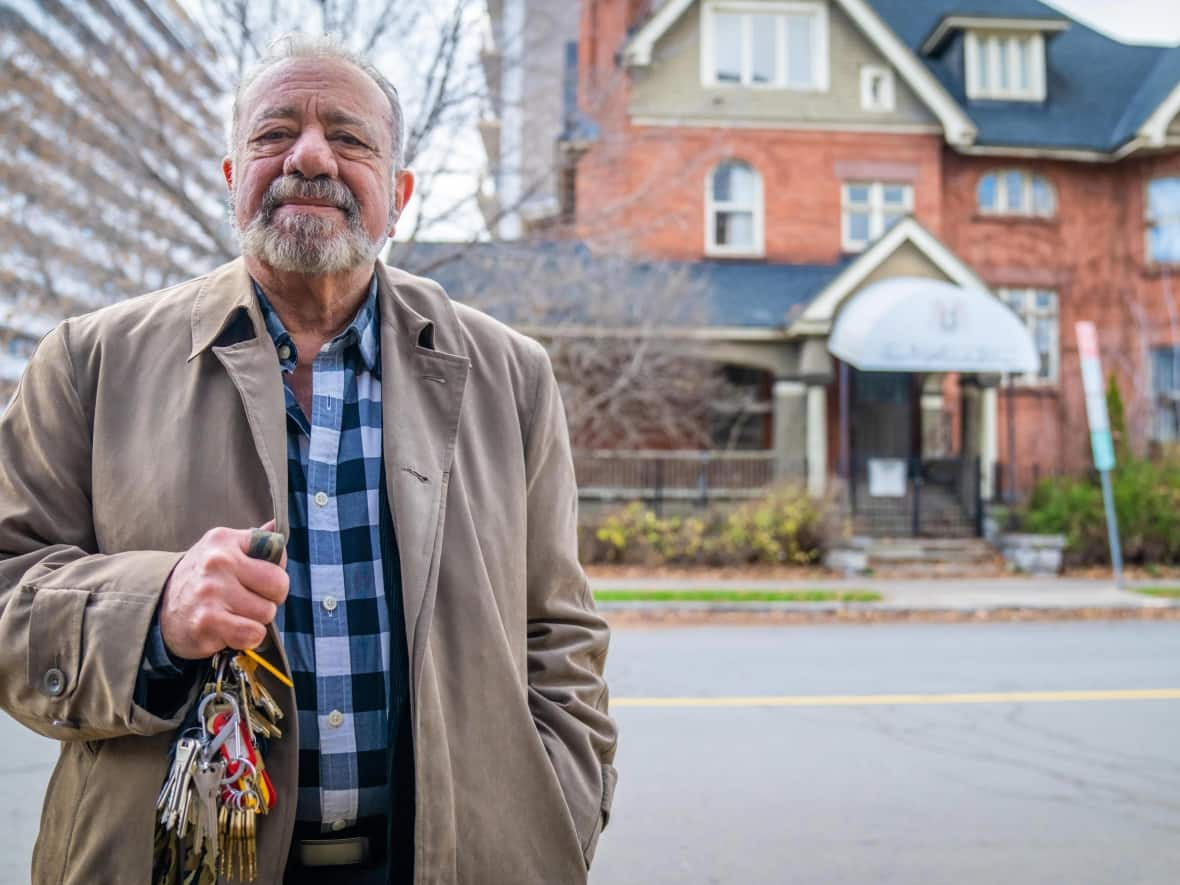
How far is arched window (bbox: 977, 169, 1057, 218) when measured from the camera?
2125cm

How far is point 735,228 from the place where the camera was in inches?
800

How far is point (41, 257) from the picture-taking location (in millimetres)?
13250

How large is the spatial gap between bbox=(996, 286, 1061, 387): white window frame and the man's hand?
21.6 m

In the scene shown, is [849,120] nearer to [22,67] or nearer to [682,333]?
[682,333]

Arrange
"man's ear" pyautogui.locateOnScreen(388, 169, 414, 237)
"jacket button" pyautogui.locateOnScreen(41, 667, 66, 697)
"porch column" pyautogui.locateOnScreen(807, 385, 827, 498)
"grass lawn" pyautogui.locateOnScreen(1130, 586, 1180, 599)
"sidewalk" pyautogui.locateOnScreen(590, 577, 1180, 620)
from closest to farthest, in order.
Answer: "jacket button" pyautogui.locateOnScreen(41, 667, 66, 697) → "man's ear" pyautogui.locateOnScreen(388, 169, 414, 237) → "sidewalk" pyautogui.locateOnScreen(590, 577, 1180, 620) → "grass lawn" pyautogui.locateOnScreen(1130, 586, 1180, 599) → "porch column" pyautogui.locateOnScreen(807, 385, 827, 498)

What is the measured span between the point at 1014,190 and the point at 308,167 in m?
22.2

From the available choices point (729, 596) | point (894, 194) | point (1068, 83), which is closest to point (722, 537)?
point (729, 596)

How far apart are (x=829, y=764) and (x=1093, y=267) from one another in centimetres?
1939

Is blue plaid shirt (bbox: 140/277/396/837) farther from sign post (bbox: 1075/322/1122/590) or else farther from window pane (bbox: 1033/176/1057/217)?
window pane (bbox: 1033/176/1057/217)

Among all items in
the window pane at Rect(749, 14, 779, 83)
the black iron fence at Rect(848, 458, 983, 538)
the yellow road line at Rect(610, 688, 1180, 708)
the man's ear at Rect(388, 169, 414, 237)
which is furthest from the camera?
the window pane at Rect(749, 14, 779, 83)

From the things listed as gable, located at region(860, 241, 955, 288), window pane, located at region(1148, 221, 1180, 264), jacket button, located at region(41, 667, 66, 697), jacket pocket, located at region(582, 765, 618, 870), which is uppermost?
window pane, located at region(1148, 221, 1180, 264)

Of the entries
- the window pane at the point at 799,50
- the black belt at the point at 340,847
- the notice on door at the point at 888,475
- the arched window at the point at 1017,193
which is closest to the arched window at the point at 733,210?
the window pane at the point at 799,50

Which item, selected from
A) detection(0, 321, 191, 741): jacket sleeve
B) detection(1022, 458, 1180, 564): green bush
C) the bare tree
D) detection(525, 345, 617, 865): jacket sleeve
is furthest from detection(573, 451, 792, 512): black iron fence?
detection(0, 321, 191, 741): jacket sleeve

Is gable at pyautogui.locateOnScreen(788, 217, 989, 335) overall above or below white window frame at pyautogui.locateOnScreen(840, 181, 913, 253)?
below
